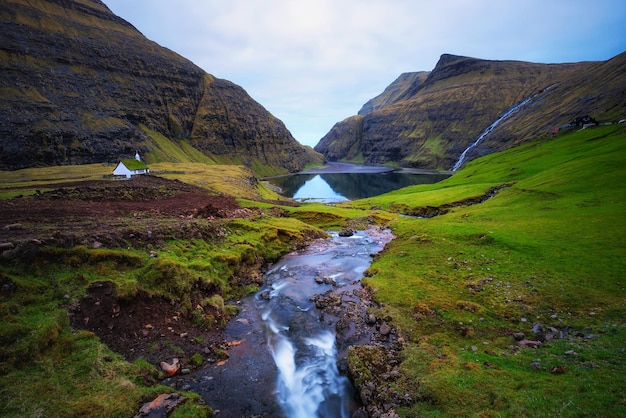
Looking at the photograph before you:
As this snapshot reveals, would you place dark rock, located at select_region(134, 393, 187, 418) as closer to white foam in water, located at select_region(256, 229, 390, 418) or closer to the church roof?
white foam in water, located at select_region(256, 229, 390, 418)

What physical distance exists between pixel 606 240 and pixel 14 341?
38351 millimetres

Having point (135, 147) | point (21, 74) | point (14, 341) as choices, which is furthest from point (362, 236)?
point (21, 74)

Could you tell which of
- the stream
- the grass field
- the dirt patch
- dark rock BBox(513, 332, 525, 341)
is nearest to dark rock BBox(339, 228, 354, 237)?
the grass field

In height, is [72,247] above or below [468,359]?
above

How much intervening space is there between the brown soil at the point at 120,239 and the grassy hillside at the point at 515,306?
12091 mm

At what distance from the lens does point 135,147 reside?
155 metres

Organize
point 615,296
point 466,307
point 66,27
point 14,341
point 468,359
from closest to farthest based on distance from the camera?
point 14,341
point 468,359
point 615,296
point 466,307
point 66,27

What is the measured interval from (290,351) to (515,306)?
13.9 meters

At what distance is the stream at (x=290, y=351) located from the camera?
14.6m

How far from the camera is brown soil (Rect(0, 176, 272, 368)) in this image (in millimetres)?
16094

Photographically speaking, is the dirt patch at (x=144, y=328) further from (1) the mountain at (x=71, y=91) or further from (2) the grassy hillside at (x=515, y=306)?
(1) the mountain at (x=71, y=91)

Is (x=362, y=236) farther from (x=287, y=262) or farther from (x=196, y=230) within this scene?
(x=196, y=230)

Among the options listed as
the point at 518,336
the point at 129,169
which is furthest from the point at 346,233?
the point at 129,169

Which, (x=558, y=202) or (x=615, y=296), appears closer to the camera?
(x=615, y=296)
